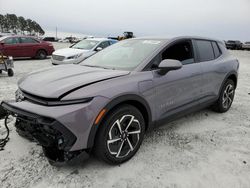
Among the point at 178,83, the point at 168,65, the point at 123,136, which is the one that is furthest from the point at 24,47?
the point at 123,136

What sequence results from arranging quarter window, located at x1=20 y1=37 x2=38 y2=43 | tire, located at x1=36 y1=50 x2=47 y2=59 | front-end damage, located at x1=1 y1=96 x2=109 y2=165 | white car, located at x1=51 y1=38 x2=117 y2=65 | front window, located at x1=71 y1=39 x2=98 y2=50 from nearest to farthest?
front-end damage, located at x1=1 y1=96 x2=109 y2=165 < white car, located at x1=51 y1=38 x2=117 y2=65 < front window, located at x1=71 y1=39 x2=98 y2=50 < quarter window, located at x1=20 y1=37 x2=38 y2=43 < tire, located at x1=36 y1=50 x2=47 y2=59

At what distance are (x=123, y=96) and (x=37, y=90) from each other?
3.11 feet

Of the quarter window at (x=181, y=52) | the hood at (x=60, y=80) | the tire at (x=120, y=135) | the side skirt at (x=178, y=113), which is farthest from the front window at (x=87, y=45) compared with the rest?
the tire at (x=120, y=135)

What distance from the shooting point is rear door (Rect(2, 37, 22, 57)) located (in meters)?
12.4

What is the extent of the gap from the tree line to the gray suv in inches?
2967

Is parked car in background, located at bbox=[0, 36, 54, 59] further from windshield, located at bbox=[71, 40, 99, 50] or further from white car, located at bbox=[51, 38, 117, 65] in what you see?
windshield, located at bbox=[71, 40, 99, 50]

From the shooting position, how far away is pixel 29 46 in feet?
43.5

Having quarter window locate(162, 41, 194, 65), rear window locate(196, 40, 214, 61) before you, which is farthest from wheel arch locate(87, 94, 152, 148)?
rear window locate(196, 40, 214, 61)

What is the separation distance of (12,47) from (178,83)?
11.7 meters

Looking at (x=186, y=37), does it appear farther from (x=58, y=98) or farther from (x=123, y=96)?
(x=58, y=98)

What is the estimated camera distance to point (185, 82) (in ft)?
11.5

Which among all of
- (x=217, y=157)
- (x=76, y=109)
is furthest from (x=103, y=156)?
(x=217, y=157)

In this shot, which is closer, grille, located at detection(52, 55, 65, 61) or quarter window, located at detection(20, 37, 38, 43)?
grille, located at detection(52, 55, 65, 61)

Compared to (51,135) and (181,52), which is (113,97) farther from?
(181,52)
